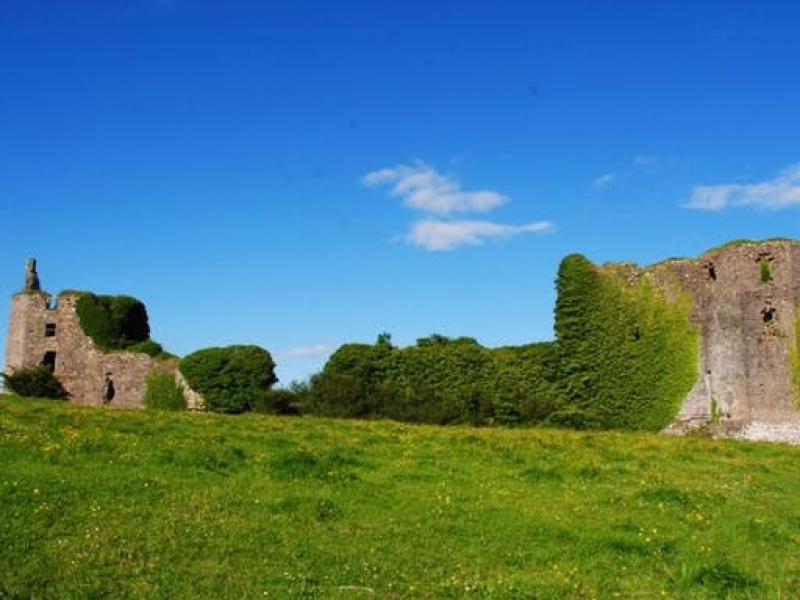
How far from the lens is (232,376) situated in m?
47.2

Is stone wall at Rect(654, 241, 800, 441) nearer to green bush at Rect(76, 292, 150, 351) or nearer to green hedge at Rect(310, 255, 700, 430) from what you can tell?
green hedge at Rect(310, 255, 700, 430)

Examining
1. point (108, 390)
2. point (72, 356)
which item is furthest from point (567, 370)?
point (72, 356)

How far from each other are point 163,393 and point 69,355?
759 cm

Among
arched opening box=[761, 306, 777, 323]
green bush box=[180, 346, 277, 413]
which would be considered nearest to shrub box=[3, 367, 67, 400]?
green bush box=[180, 346, 277, 413]

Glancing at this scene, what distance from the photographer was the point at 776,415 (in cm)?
4041

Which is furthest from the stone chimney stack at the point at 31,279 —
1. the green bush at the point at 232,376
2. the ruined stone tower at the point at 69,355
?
the green bush at the point at 232,376

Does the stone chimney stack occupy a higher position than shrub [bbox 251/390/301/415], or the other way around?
the stone chimney stack

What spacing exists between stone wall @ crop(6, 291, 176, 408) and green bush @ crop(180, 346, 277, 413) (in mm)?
3475

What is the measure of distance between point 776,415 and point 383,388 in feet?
59.8

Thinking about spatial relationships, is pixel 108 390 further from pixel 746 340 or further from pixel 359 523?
pixel 359 523

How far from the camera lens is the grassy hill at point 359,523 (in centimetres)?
1045

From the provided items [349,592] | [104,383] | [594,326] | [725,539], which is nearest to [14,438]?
[349,592]

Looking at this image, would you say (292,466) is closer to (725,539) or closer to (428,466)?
(428,466)

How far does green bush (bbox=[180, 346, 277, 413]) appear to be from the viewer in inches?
1849
